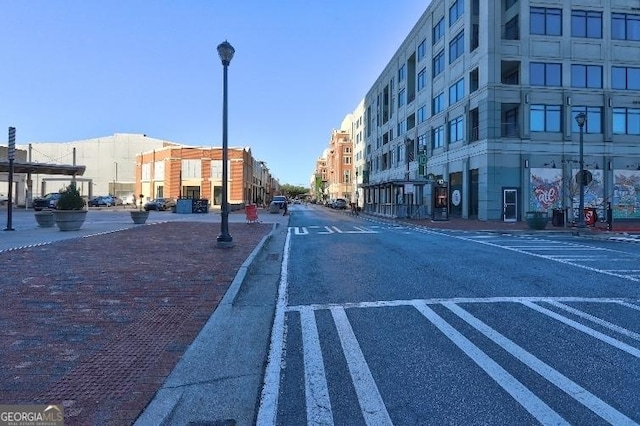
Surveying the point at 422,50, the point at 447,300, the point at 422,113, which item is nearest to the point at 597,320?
the point at 447,300

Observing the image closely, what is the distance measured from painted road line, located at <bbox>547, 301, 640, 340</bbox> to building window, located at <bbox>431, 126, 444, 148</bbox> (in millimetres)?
37491

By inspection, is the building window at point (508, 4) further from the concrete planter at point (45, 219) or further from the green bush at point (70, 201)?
the concrete planter at point (45, 219)

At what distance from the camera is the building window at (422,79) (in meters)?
48.6

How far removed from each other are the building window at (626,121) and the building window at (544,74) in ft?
17.1

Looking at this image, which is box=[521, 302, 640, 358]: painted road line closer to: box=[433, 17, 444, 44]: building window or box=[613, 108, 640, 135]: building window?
box=[613, 108, 640, 135]: building window

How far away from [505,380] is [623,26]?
41114 mm

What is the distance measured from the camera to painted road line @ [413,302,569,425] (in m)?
3.63

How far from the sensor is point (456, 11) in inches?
1577

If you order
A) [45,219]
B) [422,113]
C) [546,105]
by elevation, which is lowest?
[45,219]

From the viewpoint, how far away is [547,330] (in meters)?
5.96

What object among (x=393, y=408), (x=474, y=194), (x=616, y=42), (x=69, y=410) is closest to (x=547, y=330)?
(x=393, y=408)

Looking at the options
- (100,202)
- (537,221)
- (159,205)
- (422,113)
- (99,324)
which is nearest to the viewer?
(99,324)

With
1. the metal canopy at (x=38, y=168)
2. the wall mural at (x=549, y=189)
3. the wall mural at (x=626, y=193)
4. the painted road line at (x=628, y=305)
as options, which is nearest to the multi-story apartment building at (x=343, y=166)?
the metal canopy at (x=38, y=168)

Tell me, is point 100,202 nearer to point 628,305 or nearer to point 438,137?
point 438,137
